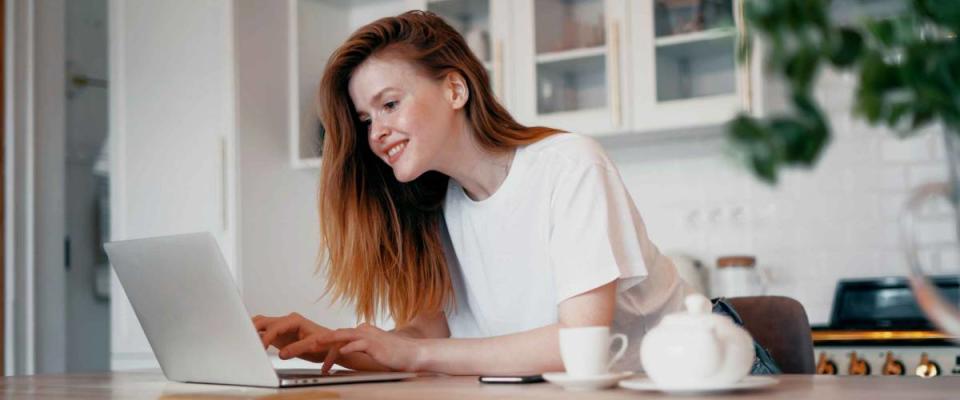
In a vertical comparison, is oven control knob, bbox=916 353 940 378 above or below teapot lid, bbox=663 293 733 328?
below

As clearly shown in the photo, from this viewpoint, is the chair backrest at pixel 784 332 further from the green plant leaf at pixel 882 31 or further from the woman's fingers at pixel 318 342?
the green plant leaf at pixel 882 31

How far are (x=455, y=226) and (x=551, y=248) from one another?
331 millimetres

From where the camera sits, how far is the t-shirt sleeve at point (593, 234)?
5.44 feet

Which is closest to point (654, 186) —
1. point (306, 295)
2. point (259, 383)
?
point (306, 295)

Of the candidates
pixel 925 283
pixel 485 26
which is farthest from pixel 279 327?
pixel 485 26

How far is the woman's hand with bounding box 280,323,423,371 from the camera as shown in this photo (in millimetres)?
1696

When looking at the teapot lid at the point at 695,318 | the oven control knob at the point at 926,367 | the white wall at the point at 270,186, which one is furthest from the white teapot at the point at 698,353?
the white wall at the point at 270,186

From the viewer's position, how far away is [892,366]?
9.41ft

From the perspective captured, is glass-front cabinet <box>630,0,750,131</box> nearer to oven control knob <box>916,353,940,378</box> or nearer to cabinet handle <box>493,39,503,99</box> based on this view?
cabinet handle <box>493,39,503,99</box>

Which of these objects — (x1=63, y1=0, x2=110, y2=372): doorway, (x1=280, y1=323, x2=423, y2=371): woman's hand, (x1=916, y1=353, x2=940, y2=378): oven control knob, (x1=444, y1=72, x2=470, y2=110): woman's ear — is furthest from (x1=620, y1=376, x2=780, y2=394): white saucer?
(x1=63, y1=0, x2=110, y2=372): doorway

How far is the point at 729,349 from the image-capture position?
1.13m

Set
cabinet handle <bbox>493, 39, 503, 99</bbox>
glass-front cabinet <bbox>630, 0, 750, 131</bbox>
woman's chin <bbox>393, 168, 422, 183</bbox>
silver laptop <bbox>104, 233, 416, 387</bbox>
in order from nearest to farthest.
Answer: silver laptop <bbox>104, 233, 416, 387</bbox> → woman's chin <bbox>393, 168, 422, 183</bbox> → glass-front cabinet <bbox>630, 0, 750, 131</bbox> → cabinet handle <bbox>493, 39, 503, 99</bbox>

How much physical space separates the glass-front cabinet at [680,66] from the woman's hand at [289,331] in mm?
1759

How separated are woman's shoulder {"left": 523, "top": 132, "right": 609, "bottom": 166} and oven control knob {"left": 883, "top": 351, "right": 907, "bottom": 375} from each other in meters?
1.41
